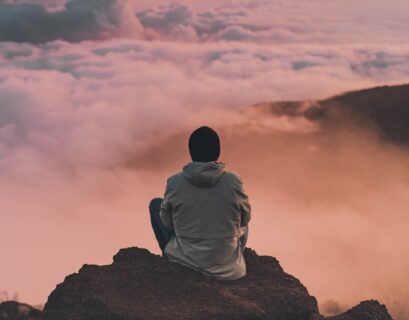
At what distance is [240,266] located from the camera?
1175 cm

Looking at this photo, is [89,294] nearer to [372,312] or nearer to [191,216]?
[191,216]

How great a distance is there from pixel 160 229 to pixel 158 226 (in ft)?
0.17

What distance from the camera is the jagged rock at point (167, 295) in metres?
10.9

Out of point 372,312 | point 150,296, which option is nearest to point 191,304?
point 150,296

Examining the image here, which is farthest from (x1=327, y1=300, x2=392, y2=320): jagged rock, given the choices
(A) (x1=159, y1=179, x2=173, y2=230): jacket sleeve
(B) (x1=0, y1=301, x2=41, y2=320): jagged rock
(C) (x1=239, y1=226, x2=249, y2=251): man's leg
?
(B) (x1=0, y1=301, x2=41, y2=320): jagged rock

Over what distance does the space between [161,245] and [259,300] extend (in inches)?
63.5

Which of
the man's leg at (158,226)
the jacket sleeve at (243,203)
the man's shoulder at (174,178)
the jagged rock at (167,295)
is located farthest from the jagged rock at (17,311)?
the jacket sleeve at (243,203)

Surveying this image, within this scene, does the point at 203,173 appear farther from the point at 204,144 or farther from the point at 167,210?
the point at 167,210

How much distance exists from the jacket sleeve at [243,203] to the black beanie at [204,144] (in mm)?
525

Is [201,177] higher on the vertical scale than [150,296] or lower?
higher

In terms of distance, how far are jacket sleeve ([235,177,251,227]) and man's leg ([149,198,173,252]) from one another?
105 centimetres

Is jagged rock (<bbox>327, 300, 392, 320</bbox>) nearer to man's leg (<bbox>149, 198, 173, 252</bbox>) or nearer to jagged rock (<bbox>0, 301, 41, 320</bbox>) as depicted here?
man's leg (<bbox>149, 198, 173, 252</bbox>)

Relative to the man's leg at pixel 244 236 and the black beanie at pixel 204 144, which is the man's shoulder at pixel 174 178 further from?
the man's leg at pixel 244 236

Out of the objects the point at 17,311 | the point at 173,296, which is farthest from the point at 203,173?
the point at 17,311
